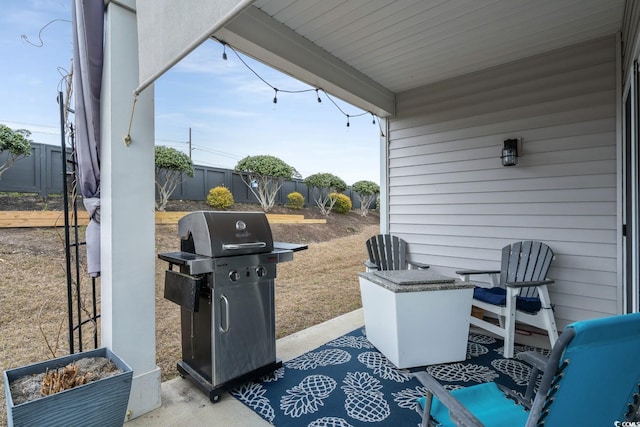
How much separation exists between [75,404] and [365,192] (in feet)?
33.9

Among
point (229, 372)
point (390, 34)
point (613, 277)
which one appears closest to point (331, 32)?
point (390, 34)

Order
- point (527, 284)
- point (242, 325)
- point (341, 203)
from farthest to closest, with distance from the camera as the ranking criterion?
point (341, 203)
point (527, 284)
point (242, 325)

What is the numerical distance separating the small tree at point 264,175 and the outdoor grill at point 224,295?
498 cm

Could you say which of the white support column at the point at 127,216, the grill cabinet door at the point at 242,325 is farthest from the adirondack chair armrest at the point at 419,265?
the white support column at the point at 127,216

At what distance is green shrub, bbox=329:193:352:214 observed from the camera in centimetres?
1030

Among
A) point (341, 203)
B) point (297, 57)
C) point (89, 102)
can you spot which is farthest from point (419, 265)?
point (341, 203)

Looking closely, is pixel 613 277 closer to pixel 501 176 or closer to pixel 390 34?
pixel 501 176

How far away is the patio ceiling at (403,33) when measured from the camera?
2.45 meters

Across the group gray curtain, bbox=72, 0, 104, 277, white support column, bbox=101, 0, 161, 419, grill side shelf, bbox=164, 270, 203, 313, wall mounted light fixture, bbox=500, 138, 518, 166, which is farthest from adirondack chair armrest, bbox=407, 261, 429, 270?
gray curtain, bbox=72, 0, 104, 277

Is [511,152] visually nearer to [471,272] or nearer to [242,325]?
[471,272]

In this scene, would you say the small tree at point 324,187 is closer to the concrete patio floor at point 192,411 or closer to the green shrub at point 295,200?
the green shrub at point 295,200

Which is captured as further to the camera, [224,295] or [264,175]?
[264,175]

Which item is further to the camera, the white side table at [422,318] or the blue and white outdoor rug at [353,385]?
the white side table at [422,318]

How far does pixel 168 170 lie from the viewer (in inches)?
234
